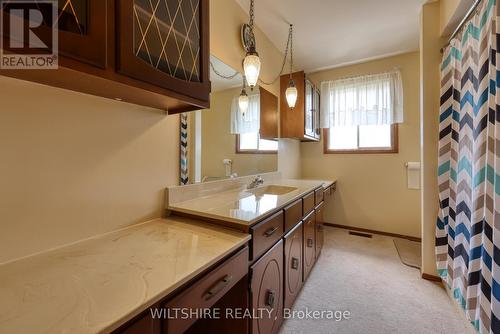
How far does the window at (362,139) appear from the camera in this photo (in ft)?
9.86

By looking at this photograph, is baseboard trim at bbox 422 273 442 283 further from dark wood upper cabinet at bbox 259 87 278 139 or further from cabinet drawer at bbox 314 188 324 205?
dark wood upper cabinet at bbox 259 87 278 139

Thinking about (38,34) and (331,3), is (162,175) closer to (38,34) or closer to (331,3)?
(38,34)

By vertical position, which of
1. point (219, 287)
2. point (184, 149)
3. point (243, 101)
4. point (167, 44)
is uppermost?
point (243, 101)

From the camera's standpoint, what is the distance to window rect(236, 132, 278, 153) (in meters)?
1.96

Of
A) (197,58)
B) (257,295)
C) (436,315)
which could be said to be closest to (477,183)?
(436,315)

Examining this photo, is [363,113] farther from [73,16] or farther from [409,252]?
[73,16]

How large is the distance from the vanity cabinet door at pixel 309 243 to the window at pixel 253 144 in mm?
850

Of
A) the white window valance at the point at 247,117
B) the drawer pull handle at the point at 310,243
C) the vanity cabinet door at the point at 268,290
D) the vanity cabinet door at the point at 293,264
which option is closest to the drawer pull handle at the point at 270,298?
the vanity cabinet door at the point at 268,290

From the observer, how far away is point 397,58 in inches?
113

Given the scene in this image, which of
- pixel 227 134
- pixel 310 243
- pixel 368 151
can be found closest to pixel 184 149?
pixel 227 134

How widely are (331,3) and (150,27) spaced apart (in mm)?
1850

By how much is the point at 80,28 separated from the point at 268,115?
194cm

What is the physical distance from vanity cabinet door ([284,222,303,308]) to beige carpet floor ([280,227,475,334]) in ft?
0.48

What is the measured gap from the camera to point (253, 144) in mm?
2164
